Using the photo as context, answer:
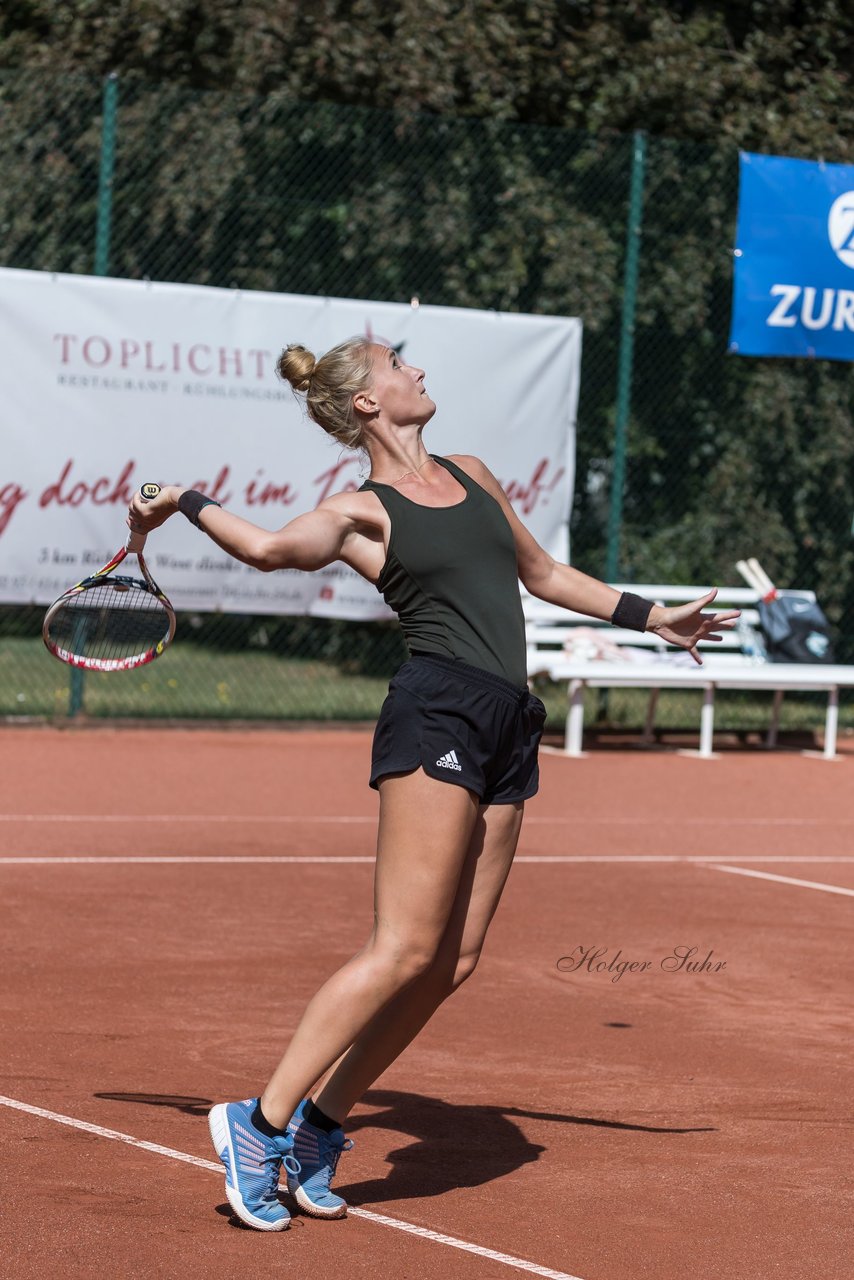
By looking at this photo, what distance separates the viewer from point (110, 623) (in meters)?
5.93

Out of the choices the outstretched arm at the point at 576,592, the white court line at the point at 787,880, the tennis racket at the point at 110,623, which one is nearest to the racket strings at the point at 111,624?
the tennis racket at the point at 110,623

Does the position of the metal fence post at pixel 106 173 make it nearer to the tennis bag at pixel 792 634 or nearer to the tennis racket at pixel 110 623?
the tennis bag at pixel 792 634

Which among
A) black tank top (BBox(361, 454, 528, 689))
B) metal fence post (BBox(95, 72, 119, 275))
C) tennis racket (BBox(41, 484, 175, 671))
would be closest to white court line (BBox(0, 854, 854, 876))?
tennis racket (BBox(41, 484, 175, 671))

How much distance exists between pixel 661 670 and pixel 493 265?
4407 millimetres

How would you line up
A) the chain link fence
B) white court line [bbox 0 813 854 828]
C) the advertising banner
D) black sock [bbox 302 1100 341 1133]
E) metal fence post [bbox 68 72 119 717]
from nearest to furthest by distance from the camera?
black sock [bbox 302 1100 341 1133]
white court line [bbox 0 813 854 828]
the advertising banner
metal fence post [bbox 68 72 119 717]
the chain link fence

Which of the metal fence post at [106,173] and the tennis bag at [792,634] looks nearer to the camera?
the metal fence post at [106,173]

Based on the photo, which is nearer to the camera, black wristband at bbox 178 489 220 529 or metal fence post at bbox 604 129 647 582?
black wristband at bbox 178 489 220 529

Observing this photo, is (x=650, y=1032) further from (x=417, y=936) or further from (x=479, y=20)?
(x=479, y=20)

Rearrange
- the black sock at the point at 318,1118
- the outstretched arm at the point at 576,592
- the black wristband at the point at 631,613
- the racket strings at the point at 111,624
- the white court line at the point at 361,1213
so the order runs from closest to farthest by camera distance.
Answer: the white court line at the point at 361,1213 < the black sock at the point at 318,1118 < the outstretched arm at the point at 576,592 < the black wristband at the point at 631,613 < the racket strings at the point at 111,624

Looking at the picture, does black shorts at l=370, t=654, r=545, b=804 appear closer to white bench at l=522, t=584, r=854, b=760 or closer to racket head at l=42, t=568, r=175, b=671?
racket head at l=42, t=568, r=175, b=671

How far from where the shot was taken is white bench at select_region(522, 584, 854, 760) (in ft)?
40.0

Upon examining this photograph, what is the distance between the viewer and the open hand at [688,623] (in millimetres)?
4336
